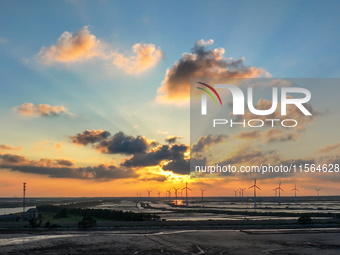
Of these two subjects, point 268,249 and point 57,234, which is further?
point 57,234

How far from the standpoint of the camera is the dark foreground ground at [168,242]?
45.2 metres

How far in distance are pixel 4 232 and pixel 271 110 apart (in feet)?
205

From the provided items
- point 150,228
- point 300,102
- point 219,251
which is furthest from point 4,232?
point 300,102

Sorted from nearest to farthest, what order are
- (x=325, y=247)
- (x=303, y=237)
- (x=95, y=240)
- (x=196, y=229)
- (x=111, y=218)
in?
1. (x=325, y=247)
2. (x=95, y=240)
3. (x=303, y=237)
4. (x=196, y=229)
5. (x=111, y=218)

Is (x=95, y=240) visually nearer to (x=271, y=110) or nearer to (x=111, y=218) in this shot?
(x=271, y=110)

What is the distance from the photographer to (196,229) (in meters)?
69.9

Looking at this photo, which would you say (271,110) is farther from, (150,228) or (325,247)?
(150,228)

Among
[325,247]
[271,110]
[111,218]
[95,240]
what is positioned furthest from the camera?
[111,218]

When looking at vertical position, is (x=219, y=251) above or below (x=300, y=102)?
below

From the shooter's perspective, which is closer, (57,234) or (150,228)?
(57,234)

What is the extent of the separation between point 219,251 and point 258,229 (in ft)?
97.2

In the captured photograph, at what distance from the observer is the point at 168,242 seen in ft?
170

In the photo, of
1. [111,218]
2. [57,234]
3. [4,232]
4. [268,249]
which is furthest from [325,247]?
[111,218]

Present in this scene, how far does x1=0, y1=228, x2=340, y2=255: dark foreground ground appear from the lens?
45.2m
